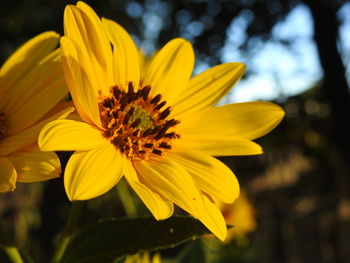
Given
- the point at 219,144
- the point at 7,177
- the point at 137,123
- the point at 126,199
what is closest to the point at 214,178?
the point at 219,144

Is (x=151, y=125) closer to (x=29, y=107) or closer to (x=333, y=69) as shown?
(x=29, y=107)

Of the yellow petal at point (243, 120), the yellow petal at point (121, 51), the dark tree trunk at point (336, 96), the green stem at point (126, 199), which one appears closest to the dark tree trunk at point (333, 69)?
the dark tree trunk at point (336, 96)

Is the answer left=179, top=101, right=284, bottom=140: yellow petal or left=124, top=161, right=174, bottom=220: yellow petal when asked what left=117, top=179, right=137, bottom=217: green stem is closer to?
left=179, top=101, right=284, bottom=140: yellow petal

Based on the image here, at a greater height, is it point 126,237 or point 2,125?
point 2,125

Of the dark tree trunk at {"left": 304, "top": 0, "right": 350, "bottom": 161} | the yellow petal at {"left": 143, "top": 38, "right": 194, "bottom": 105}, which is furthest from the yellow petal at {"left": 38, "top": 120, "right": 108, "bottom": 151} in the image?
the dark tree trunk at {"left": 304, "top": 0, "right": 350, "bottom": 161}

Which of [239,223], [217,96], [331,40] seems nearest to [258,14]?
[331,40]

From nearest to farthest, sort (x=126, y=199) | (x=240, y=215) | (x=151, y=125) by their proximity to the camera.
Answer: (x=151, y=125)
(x=126, y=199)
(x=240, y=215)
